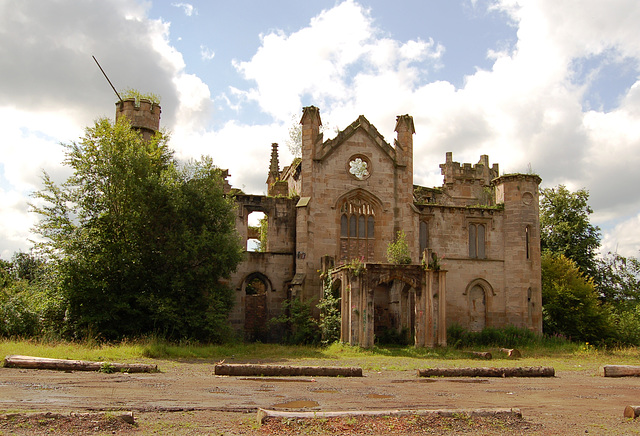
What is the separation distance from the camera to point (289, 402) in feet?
35.4

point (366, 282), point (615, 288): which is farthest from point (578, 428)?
point (615, 288)

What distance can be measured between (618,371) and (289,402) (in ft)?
39.0

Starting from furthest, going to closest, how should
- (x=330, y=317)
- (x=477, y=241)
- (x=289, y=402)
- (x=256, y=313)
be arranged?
(x=477, y=241)
(x=256, y=313)
(x=330, y=317)
(x=289, y=402)

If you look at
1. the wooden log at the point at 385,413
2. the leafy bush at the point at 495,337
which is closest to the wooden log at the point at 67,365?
the wooden log at the point at 385,413

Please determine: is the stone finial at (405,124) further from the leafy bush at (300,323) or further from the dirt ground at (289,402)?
the dirt ground at (289,402)

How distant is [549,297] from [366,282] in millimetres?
14678

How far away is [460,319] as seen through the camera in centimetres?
3161

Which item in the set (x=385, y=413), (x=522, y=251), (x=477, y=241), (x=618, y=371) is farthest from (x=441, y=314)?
(x=385, y=413)

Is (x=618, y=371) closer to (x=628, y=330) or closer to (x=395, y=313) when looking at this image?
(x=395, y=313)

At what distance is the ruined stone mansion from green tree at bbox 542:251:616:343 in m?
1.81

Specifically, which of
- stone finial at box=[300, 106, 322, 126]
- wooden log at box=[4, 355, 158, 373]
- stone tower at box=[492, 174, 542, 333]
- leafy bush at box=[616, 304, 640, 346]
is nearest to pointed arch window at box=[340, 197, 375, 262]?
stone finial at box=[300, 106, 322, 126]

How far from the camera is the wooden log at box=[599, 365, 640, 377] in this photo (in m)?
17.6

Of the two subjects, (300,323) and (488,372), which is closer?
(488,372)

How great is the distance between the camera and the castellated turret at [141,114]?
29.7 metres
